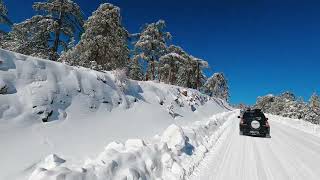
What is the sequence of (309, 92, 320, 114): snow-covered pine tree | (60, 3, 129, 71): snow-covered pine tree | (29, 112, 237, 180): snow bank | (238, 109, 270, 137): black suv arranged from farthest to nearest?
(309, 92, 320, 114): snow-covered pine tree → (60, 3, 129, 71): snow-covered pine tree → (238, 109, 270, 137): black suv → (29, 112, 237, 180): snow bank

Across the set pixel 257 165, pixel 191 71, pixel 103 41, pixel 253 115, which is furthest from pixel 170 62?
pixel 257 165

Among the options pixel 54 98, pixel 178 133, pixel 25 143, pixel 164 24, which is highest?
pixel 164 24

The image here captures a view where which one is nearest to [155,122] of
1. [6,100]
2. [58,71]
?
[58,71]

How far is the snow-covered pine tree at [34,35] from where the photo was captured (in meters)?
24.6

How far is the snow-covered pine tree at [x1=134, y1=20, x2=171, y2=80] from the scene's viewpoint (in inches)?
1645

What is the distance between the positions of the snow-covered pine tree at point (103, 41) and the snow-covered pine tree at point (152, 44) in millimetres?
11039

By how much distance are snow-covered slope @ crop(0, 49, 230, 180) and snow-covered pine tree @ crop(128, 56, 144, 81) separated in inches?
991

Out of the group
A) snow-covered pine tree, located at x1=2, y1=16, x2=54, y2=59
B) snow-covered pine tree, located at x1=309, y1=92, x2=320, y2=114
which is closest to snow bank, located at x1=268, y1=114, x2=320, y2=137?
snow-covered pine tree, located at x1=2, y1=16, x2=54, y2=59

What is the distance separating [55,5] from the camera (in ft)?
83.7

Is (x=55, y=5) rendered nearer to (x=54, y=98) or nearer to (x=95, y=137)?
(x=54, y=98)

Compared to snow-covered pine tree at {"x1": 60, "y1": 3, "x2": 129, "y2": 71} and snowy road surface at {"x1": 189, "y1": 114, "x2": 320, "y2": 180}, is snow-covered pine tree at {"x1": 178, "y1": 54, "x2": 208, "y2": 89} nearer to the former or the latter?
snow-covered pine tree at {"x1": 60, "y1": 3, "x2": 129, "y2": 71}

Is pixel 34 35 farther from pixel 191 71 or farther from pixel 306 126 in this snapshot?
pixel 191 71

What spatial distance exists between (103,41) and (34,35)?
20.6 feet

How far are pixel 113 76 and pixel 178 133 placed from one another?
10293 millimetres
